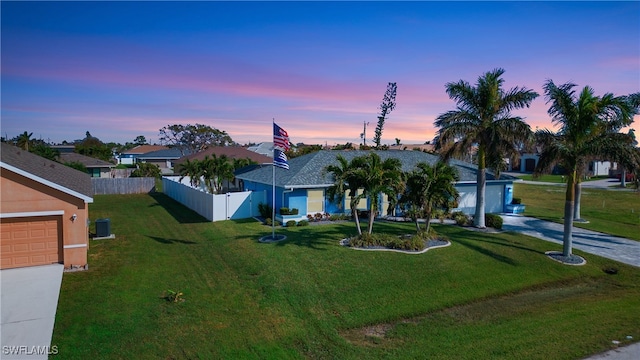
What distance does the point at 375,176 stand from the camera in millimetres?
17719

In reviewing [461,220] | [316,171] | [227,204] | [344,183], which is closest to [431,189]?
[344,183]

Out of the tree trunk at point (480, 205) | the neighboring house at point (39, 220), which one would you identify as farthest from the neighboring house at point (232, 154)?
the neighboring house at point (39, 220)

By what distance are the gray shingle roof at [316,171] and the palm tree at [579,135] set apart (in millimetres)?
10974

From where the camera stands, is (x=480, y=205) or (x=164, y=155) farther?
(x=164, y=155)

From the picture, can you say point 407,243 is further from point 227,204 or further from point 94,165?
point 94,165

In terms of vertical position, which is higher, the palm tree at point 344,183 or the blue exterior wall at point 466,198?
the palm tree at point 344,183

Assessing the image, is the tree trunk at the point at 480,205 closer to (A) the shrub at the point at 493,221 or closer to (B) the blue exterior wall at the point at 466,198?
(A) the shrub at the point at 493,221

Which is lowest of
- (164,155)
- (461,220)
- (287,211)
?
(461,220)

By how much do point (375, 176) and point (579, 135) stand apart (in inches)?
351

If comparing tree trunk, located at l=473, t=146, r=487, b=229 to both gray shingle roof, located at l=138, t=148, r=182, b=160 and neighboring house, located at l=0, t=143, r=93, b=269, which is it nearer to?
neighboring house, located at l=0, t=143, r=93, b=269

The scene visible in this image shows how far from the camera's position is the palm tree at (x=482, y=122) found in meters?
22.0

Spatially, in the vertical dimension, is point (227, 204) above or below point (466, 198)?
below

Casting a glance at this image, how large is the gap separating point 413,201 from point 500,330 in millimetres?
8801

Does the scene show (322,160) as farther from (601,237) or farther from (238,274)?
(601,237)
